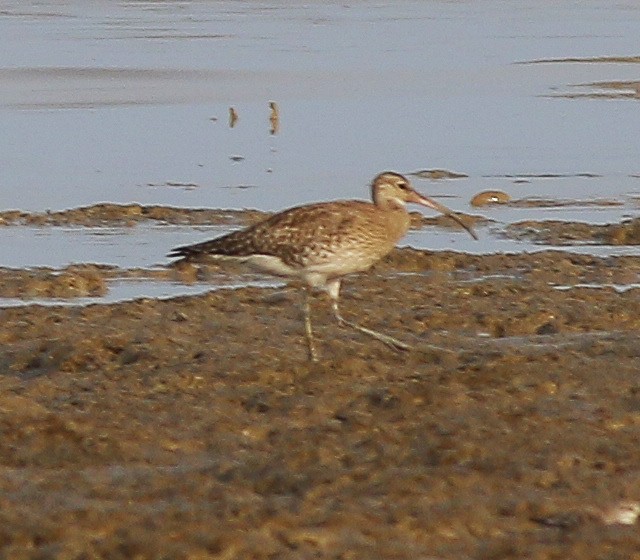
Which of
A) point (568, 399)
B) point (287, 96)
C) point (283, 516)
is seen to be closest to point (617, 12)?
point (287, 96)

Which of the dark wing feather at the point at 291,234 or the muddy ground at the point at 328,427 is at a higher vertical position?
the dark wing feather at the point at 291,234

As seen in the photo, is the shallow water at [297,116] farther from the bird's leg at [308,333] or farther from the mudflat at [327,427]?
the bird's leg at [308,333]

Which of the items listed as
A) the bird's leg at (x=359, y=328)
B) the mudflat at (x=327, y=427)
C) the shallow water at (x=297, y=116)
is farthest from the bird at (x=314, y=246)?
the shallow water at (x=297, y=116)

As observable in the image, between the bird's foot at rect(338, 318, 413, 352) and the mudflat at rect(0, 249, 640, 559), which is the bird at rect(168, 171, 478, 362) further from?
the mudflat at rect(0, 249, 640, 559)

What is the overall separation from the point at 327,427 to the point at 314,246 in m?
2.00

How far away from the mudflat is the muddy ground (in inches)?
0.5

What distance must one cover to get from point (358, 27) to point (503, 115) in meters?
10.1

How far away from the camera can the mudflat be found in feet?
19.2

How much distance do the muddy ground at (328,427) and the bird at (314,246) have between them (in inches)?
12.6

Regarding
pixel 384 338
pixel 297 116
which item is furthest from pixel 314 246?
pixel 297 116

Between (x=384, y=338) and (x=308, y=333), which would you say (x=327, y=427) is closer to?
(x=308, y=333)

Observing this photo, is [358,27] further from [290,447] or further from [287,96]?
[290,447]

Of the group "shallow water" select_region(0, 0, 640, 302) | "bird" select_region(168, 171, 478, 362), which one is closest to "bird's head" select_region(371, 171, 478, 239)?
"bird" select_region(168, 171, 478, 362)

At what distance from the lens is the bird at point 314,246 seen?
9.30 m
